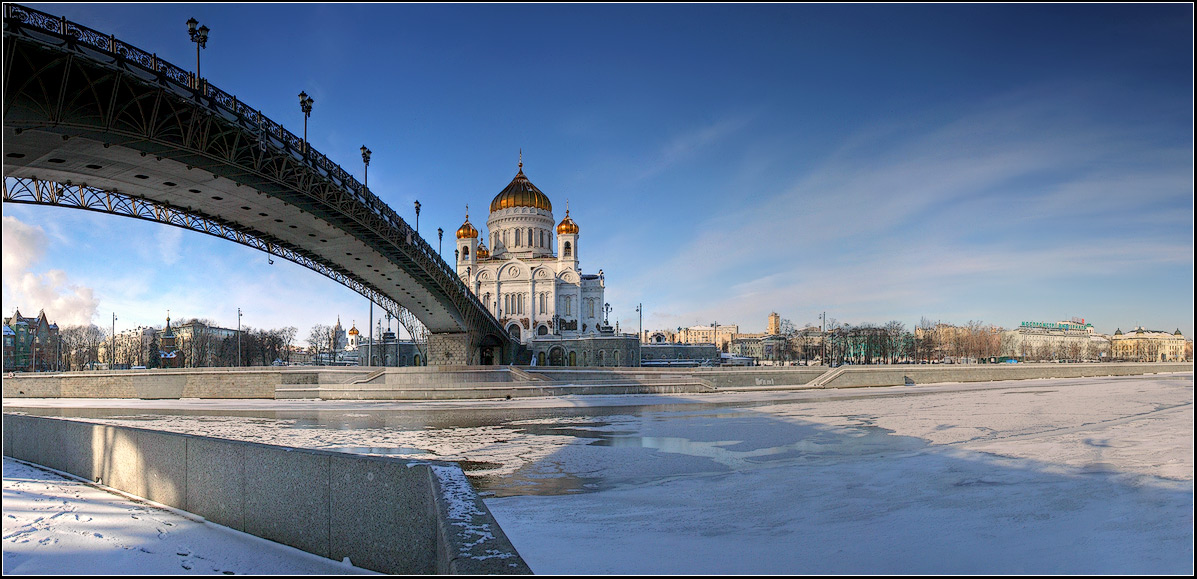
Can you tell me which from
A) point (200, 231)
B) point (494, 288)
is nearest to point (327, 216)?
point (200, 231)

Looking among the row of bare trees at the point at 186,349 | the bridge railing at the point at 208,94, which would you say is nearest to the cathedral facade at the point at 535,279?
the row of bare trees at the point at 186,349

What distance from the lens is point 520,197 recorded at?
9231 centimetres

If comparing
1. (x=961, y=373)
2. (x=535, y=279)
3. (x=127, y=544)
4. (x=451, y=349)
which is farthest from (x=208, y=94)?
(x=535, y=279)

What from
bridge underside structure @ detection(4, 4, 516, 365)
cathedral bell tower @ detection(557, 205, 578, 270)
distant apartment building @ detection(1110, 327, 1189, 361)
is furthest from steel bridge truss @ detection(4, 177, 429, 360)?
distant apartment building @ detection(1110, 327, 1189, 361)

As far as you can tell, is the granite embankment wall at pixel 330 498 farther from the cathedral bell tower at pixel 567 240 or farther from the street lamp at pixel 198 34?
the cathedral bell tower at pixel 567 240

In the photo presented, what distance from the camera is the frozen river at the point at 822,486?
19.7 feet

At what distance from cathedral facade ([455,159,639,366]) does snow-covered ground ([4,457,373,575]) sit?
64486 millimetres

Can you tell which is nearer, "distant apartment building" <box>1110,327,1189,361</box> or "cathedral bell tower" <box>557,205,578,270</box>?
"cathedral bell tower" <box>557,205,578,270</box>

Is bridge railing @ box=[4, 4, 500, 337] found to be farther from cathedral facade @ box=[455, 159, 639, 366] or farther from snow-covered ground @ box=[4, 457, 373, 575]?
cathedral facade @ box=[455, 159, 639, 366]

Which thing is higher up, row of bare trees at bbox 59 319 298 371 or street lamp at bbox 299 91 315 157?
street lamp at bbox 299 91 315 157

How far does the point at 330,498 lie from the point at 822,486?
6.22 meters

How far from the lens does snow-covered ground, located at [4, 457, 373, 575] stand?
17.5 feet

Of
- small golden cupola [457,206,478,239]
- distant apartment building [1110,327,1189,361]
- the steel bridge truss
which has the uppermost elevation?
small golden cupola [457,206,478,239]

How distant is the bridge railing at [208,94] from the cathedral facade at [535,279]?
39043 mm
